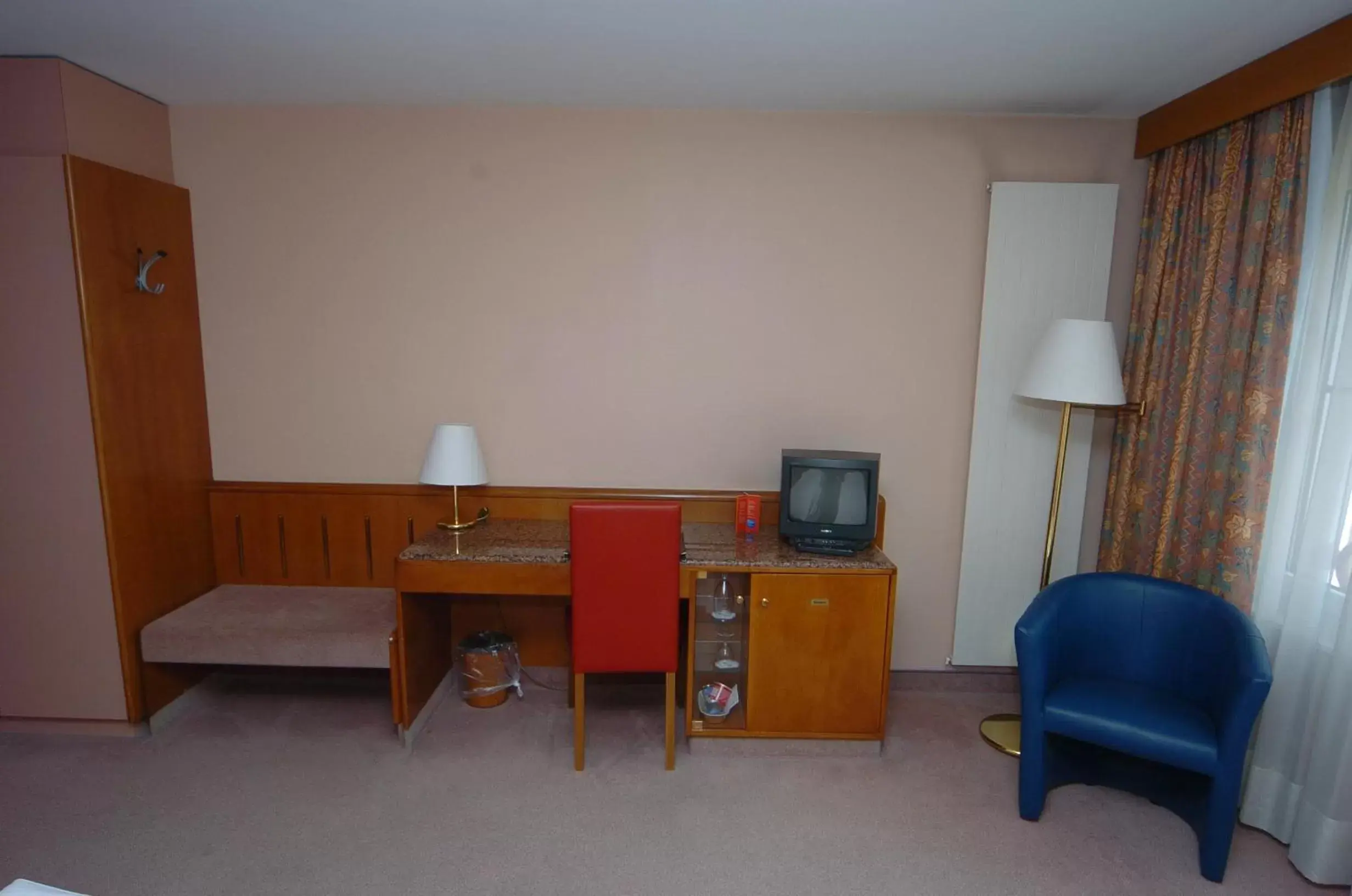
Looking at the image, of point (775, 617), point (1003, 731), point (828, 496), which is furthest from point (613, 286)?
point (1003, 731)

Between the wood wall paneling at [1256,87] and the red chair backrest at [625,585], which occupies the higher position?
the wood wall paneling at [1256,87]

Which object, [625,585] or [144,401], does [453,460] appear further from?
[144,401]

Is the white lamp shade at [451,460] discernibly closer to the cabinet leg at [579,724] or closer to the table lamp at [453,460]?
the table lamp at [453,460]

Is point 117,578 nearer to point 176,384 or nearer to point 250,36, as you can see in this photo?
point 176,384

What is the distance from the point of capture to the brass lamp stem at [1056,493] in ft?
9.37

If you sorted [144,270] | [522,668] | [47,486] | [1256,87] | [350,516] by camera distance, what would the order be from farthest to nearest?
[522,668]
[350,516]
[144,270]
[47,486]
[1256,87]

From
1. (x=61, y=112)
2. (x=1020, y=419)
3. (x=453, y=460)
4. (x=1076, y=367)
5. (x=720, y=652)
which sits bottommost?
(x=720, y=652)

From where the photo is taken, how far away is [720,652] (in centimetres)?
289

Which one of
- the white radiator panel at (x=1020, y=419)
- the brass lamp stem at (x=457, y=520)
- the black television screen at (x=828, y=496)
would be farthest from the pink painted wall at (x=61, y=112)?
the white radiator panel at (x=1020, y=419)

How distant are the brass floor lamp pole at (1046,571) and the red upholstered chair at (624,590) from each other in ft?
4.45

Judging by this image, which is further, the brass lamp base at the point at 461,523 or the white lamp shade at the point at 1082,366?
the brass lamp base at the point at 461,523

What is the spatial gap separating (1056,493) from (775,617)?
50.7 inches

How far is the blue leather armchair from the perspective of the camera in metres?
2.12

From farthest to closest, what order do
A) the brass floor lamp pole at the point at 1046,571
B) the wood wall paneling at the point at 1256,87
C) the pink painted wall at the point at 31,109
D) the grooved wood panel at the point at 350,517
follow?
1. the grooved wood panel at the point at 350,517
2. the brass floor lamp pole at the point at 1046,571
3. the pink painted wall at the point at 31,109
4. the wood wall paneling at the point at 1256,87
